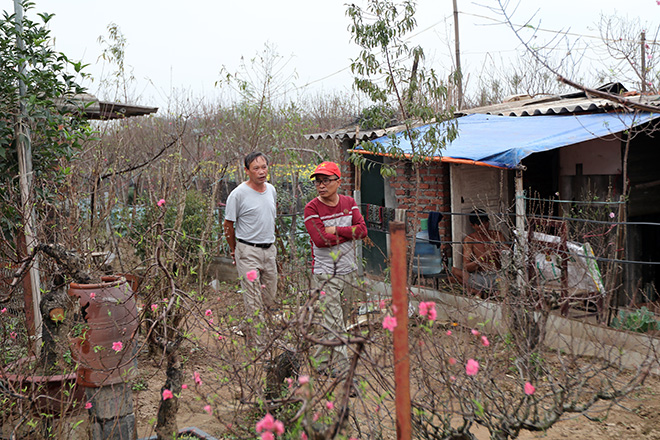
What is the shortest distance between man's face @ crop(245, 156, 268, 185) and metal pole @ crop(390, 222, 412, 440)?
3466mm

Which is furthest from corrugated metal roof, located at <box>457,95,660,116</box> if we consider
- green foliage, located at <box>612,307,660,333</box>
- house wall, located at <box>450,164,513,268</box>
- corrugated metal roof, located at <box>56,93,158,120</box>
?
corrugated metal roof, located at <box>56,93,158,120</box>

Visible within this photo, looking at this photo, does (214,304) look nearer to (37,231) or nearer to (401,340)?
(37,231)

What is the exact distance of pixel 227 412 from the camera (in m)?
4.80

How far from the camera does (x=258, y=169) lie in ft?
18.0

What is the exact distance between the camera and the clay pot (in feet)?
12.3

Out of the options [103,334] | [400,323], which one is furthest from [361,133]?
[400,323]

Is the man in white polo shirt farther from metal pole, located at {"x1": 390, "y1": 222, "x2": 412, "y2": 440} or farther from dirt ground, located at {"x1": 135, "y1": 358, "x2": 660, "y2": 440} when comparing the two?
metal pole, located at {"x1": 390, "y1": 222, "x2": 412, "y2": 440}

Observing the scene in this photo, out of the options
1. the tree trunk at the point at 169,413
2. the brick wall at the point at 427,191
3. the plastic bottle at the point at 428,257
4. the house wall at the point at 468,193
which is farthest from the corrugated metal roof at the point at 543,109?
the tree trunk at the point at 169,413

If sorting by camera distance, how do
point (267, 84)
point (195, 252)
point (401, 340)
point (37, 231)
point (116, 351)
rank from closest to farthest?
point (401, 340)
point (116, 351)
point (37, 231)
point (195, 252)
point (267, 84)

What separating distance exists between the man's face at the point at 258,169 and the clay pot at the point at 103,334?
1.91 metres

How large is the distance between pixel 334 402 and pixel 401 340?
638 mm

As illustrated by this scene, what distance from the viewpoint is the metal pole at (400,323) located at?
6.95 ft

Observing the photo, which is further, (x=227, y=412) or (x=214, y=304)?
(x=214, y=304)

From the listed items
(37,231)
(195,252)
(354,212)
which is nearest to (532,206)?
(354,212)
